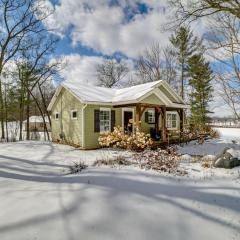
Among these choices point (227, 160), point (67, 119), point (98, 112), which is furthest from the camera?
point (67, 119)

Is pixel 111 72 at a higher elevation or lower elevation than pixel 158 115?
higher

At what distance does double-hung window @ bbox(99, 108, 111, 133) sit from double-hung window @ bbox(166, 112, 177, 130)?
5.78 meters

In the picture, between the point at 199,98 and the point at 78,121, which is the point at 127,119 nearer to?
the point at 78,121

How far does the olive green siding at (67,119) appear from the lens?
14.4 meters

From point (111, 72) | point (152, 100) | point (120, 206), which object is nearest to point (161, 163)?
point (120, 206)

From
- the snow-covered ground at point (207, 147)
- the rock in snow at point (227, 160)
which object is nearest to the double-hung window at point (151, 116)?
the snow-covered ground at point (207, 147)

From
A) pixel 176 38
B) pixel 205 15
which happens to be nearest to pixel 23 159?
pixel 205 15

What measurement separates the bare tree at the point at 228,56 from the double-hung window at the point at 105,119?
7.50 metres

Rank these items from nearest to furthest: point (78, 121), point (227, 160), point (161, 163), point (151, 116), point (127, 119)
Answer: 1. point (161, 163)
2. point (227, 160)
3. point (78, 121)
4. point (127, 119)
5. point (151, 116)

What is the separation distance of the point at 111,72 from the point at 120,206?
111 ft

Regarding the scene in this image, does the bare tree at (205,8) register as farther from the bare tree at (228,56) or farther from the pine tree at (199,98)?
the pine tree at (199,98)

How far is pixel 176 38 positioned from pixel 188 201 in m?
25.8

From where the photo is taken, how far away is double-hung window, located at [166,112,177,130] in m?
18.6

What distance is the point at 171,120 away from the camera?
1892 centimetres
